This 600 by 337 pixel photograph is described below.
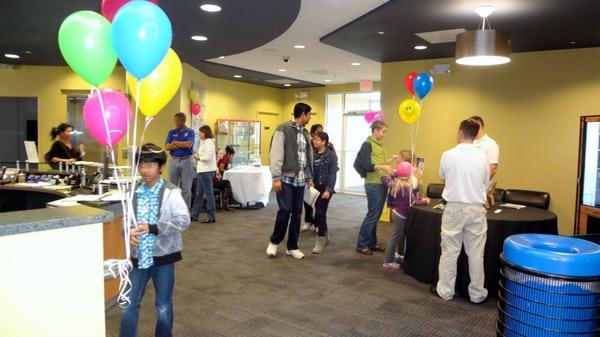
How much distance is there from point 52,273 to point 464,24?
453cm

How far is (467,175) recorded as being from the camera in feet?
11.3

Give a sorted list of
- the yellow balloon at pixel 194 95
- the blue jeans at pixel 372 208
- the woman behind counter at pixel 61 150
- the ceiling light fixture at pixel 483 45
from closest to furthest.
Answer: the ceiling light fixture at pixel 483 45 → the blue jeans at pixel 372 208 → the woman behind counter at pixel 61 150 → the yellow balloon at pixel 194 95

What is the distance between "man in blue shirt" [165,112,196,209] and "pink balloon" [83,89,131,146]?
166 inches

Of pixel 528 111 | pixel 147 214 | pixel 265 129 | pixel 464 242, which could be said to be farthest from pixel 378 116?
pixel 147 214

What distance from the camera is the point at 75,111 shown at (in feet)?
26.9

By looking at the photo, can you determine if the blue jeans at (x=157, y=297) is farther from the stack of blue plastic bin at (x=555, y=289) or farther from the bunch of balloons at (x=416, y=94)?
the bunch of balloons at (x=416, y=94)

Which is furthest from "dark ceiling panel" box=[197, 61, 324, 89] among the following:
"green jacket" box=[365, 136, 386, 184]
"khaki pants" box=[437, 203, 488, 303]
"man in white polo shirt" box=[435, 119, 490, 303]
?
"khaki pants" box=[437, 203, 488, 303]

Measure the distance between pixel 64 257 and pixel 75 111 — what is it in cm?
731

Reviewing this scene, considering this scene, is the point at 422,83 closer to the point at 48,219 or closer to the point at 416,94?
the point at 416,94

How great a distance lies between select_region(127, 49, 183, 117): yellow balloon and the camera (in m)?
2.16

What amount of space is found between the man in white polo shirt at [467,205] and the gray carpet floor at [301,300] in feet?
1.08

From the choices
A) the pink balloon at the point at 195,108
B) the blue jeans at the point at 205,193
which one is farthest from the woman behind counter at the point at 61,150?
the pink balloon at the point at 195,108

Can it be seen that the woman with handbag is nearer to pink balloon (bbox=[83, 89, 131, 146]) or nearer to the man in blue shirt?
the man in blue shirt

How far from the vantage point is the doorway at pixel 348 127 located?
11.2 meters
